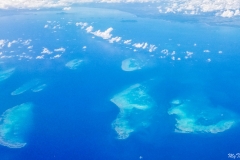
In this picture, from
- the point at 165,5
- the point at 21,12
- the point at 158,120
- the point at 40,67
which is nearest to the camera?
the point at 158,120

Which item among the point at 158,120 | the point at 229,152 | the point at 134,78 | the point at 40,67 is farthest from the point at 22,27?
the point at 229,152

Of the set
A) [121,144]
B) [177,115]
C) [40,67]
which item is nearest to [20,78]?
[40,67]

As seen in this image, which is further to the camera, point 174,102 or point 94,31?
point 94,31

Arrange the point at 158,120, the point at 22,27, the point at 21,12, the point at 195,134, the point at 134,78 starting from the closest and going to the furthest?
the point at 195,134 → the point at 158,120 → the point at 134,78 → the point at 22,27 → the point at 21,12

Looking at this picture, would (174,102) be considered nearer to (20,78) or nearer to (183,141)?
(183,141)

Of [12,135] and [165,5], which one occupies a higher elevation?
→ [165,5]

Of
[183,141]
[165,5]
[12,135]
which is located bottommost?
[12,135]
